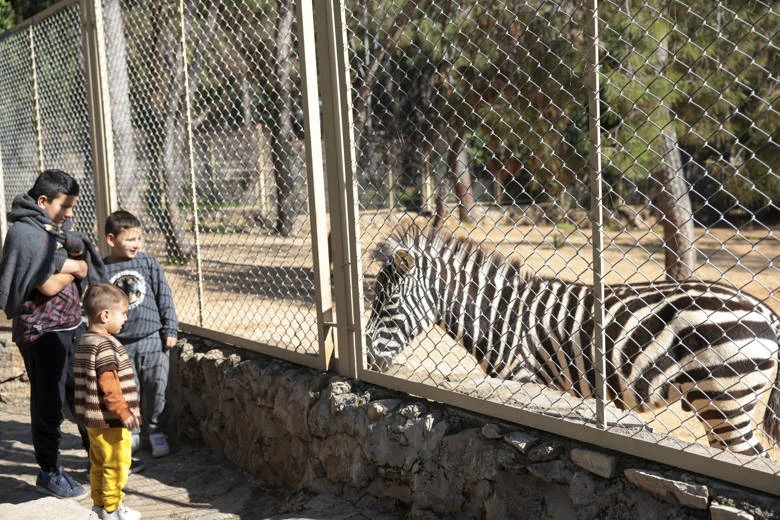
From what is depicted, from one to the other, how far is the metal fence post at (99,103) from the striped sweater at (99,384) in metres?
2.57

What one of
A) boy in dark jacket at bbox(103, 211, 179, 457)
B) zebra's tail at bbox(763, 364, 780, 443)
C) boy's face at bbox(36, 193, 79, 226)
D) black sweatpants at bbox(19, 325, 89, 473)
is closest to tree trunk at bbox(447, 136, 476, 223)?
zebra's tail at bbox(763, 364, 780, 443)

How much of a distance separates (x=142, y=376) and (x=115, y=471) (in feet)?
3.80

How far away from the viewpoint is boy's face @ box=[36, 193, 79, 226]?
14.2ft

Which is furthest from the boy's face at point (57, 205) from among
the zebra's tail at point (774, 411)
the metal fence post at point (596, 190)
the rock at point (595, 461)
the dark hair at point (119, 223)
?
the zebra's tail at point (774, 411)

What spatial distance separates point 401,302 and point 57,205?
7.02ft

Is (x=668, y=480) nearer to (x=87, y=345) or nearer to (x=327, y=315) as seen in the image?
(x=327, y=315)

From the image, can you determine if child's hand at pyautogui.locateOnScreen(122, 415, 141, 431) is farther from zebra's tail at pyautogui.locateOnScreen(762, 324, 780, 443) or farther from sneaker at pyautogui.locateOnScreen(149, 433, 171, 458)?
zebra's tail at pyautogui.locateOnScreen(762, 324, 780, 443)

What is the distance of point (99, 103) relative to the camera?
19.5ft

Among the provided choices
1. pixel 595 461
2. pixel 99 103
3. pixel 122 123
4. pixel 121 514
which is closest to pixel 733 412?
pixel 595 461

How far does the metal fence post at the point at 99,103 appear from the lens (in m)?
5.88

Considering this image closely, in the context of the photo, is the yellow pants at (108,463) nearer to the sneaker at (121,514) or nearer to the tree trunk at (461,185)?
the sneaker at (121,514)

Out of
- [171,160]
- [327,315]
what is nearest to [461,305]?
[327,315]

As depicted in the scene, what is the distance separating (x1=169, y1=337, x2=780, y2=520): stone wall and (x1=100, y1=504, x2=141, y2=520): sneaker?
858 millimetres

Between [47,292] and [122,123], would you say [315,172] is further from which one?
[122,123]
